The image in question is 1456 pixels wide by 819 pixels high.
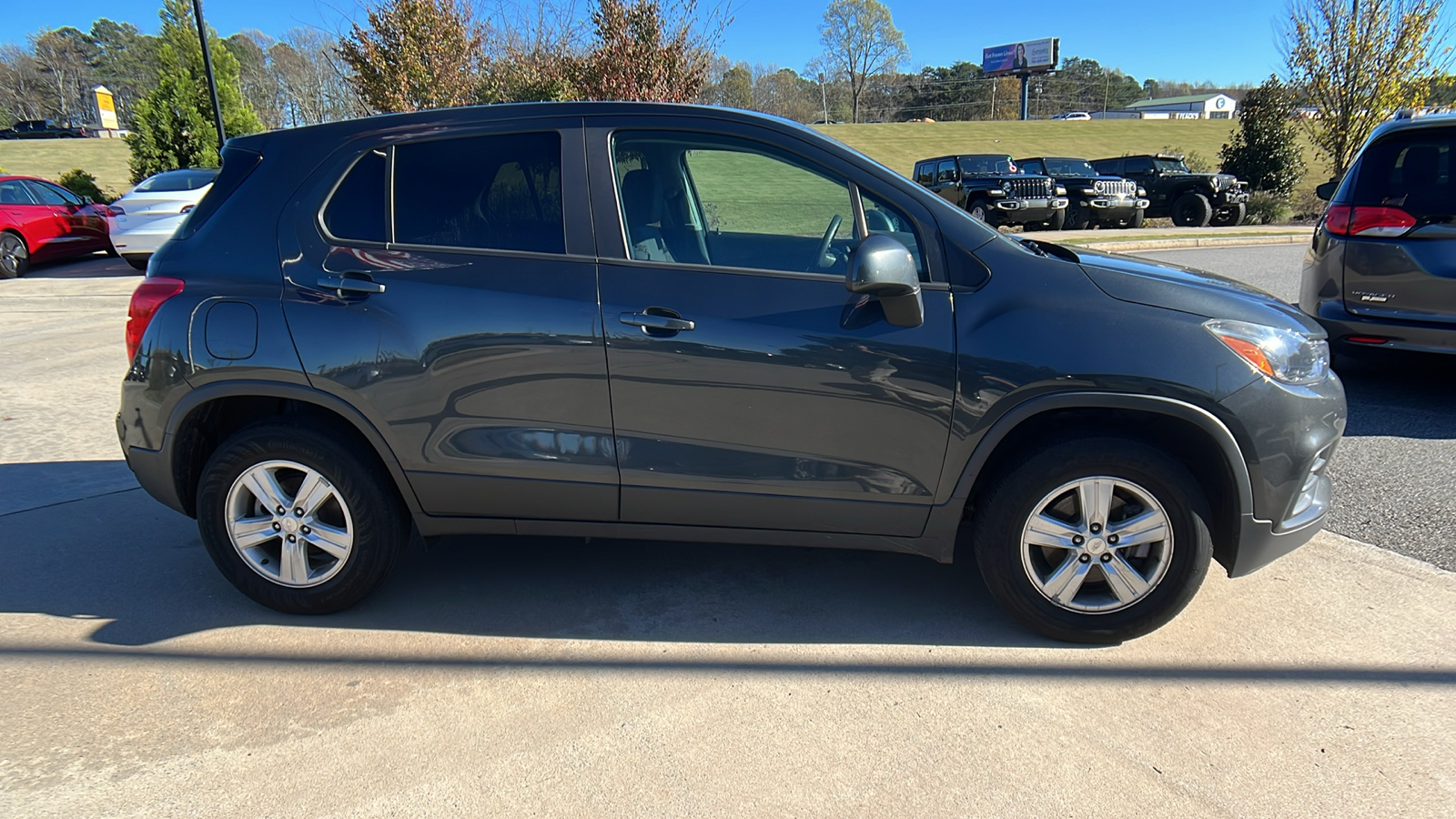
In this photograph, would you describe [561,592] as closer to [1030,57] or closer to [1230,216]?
[1230,216]

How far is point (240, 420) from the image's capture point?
12.1 feet

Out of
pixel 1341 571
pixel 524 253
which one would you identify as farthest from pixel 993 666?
pixel 524 253

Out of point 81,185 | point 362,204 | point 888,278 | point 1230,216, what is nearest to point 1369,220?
point 888,278

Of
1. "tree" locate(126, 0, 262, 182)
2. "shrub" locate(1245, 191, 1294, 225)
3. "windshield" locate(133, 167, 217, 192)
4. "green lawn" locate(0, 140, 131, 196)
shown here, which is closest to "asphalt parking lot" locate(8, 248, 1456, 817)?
"windshield" locate(133, 167, 217, 192)

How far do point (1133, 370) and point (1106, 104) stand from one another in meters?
130

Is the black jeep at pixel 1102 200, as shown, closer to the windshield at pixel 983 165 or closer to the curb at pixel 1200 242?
the windshield at pixel 983 165

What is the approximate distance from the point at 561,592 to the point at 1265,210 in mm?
24224

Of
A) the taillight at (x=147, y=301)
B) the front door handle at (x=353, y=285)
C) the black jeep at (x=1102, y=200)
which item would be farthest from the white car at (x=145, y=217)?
the black jeep at (x=1102, y=200)

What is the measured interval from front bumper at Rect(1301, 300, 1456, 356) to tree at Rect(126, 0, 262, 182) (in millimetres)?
19642

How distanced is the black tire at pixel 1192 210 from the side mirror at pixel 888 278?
21836 millimetres

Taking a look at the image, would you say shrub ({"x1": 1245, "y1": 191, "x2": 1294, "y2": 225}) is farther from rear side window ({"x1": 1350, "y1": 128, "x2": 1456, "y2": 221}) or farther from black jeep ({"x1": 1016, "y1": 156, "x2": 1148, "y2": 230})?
rear side window ({"x1": 1350, "y1": 128, "x2": 1456, "y2": 221})

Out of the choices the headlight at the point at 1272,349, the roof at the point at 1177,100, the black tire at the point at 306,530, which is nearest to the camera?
the headlight at the point at 1272,349

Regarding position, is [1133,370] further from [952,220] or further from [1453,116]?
[1453,116]

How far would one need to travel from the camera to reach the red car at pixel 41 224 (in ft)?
45.2
